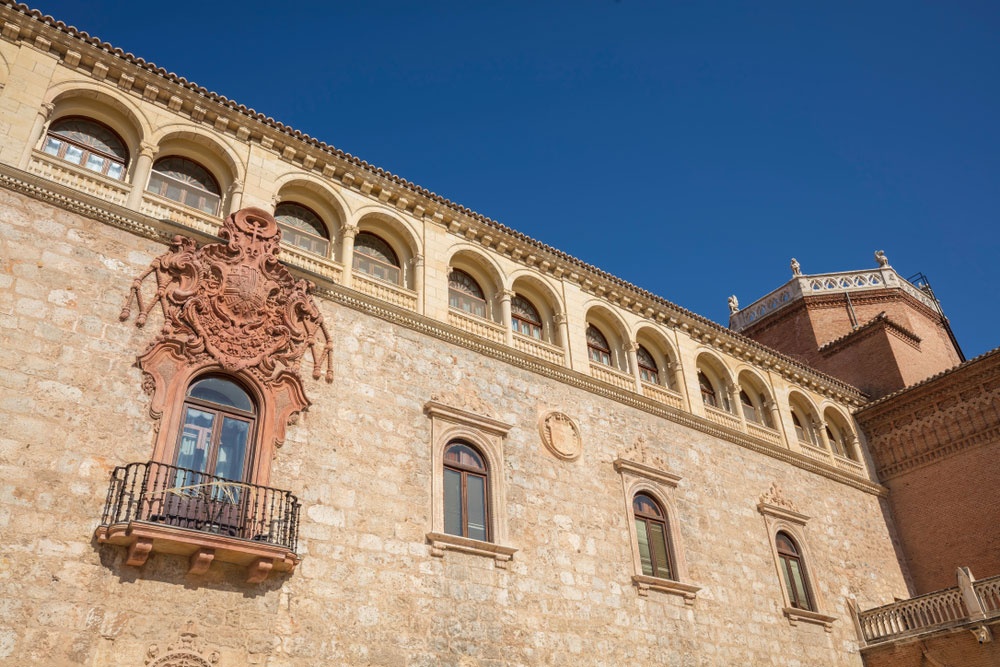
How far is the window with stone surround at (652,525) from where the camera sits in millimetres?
14406

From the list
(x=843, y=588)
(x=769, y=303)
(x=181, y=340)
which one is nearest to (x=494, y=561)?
(x=181, y=340)

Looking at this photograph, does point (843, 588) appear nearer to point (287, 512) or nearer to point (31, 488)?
point (287, 512)

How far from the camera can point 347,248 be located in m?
13.9

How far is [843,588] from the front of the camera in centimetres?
1830

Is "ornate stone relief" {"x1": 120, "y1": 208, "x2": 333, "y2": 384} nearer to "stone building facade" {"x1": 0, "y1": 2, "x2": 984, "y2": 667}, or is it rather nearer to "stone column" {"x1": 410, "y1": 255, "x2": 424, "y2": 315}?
"stone building facade" {"x1": 0, "y1": 2, "x2": 984, "y2": 667}

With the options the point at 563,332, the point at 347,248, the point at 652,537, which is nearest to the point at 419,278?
the point at 347,248

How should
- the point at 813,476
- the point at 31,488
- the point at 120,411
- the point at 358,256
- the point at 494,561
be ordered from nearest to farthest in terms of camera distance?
the point at 31,488 → the point at 120,411 → the point at 494,561 → the point at 358,256 → the point at 813,476

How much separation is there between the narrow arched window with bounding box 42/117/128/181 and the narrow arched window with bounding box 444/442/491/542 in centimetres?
672

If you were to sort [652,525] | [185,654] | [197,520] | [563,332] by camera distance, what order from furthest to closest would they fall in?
[563,332] → [652,525] → [197,520] → [185,654]

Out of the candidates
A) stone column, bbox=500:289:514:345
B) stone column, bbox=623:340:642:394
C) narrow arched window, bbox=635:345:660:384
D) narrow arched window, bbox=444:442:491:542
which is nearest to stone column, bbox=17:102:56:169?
narrow arched window, bbox=444:442:491:542

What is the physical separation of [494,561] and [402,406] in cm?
279

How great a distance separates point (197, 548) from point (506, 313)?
25.6 ft

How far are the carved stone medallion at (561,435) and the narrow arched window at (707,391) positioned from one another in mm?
5221

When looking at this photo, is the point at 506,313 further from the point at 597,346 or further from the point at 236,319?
the point at 236,319
